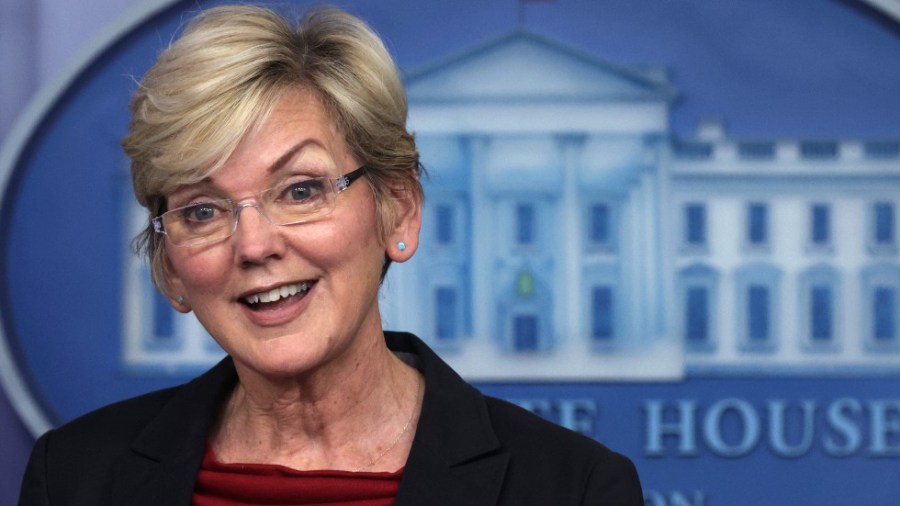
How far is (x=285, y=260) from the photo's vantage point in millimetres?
1581

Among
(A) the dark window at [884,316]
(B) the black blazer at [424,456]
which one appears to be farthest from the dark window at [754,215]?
(B) the black blazer at [424,456]

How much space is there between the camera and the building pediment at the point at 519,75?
101 inches

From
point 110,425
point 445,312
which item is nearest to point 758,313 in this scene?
point 445,312

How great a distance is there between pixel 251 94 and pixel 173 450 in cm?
53

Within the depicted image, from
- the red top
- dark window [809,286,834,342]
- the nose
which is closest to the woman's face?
the nose

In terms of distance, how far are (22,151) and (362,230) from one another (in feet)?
4.08

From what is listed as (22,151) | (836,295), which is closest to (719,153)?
(836,295)

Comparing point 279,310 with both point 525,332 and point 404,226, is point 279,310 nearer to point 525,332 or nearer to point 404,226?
point 404,226

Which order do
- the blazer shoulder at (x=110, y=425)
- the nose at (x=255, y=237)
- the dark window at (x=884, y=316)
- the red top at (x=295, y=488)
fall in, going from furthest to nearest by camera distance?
the dark window at (x=884, y=316) → the blazer shoulder at (x=110, y=425) → the red top at (x=295, y=488) → the nose at (x=255, y=237)

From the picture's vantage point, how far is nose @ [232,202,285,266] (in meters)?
1.56

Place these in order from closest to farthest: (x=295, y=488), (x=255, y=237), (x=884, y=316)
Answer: (x=255, y=237) → (x=295, y=488) → (x=884, y=316)

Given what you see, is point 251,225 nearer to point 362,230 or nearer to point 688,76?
point 362,230

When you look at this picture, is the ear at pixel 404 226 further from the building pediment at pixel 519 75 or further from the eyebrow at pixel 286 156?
the building pediment at pixel 519 75

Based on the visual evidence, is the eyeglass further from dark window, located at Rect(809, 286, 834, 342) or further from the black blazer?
dark window, located at Rect(809, 286, 834, 342)
